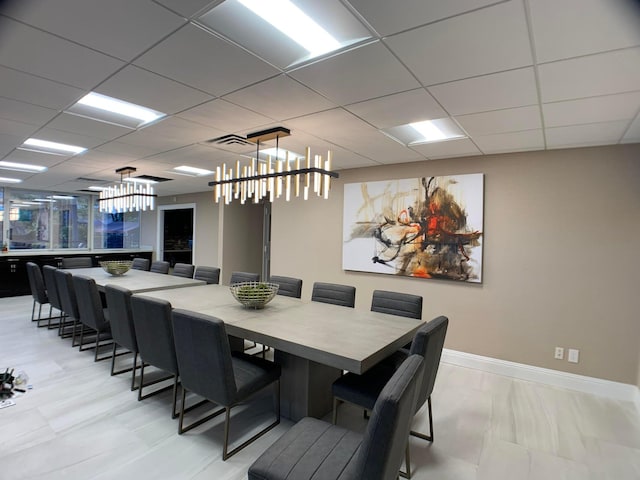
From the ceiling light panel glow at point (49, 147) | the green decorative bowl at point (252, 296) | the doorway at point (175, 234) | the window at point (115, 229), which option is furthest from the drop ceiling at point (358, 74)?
the window at point (115, 229)

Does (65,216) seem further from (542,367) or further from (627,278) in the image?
(627,278)

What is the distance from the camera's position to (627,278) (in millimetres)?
3133

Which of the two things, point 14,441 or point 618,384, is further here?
point 618,384

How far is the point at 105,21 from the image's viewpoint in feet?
5.04

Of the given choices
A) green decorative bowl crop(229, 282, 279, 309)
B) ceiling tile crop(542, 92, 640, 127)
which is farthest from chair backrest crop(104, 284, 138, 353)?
ceiling tile crop(542, 92, 640, 127)

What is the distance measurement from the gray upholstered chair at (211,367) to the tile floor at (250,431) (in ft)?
0.69

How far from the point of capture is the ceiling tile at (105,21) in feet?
4.72

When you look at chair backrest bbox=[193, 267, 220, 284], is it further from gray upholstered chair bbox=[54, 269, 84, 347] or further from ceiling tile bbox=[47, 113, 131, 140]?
ceiling tile bbox=[47, 113, 131, 140]

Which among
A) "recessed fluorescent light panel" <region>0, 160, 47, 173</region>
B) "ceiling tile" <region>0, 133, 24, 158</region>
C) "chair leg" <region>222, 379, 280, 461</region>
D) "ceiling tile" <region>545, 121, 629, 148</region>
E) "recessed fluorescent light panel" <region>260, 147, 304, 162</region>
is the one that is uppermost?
"recessed fluorescent light panel" <region>260, 147, 304, 162</region>

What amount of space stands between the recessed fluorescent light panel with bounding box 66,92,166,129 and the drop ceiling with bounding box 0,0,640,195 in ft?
0.31

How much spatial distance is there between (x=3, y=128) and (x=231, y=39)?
2942 millimetres

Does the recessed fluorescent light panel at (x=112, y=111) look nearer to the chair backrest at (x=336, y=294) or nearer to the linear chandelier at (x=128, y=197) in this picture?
the chair backrest at (x=336, y=294)

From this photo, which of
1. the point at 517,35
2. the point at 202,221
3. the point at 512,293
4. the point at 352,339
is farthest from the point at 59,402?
the point at 202,221

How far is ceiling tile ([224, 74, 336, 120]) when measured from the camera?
85.1 inches
